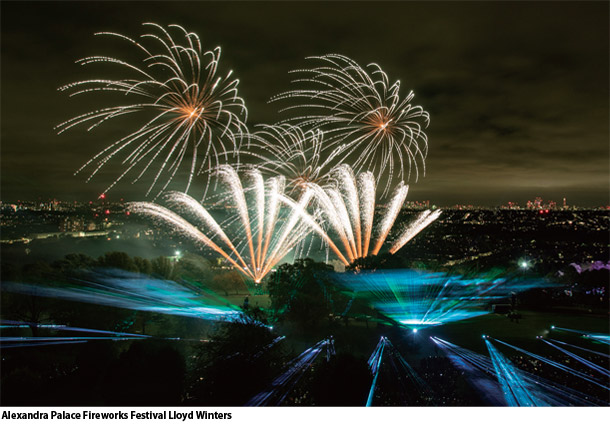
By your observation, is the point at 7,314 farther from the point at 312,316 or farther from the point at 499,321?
the point at 499,321

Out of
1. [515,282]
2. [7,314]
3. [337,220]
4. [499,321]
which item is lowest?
[7,314]

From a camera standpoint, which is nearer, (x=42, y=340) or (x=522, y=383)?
(x=522, y=383)

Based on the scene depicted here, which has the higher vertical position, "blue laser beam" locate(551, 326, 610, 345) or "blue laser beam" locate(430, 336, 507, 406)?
"blue laser beam" locate(551, 326, 610, 345)

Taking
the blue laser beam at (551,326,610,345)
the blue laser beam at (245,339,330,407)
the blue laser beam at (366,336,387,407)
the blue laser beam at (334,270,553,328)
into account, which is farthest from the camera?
the blue laser beam at (334,270,553,328)

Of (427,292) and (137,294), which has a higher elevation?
(427,292)

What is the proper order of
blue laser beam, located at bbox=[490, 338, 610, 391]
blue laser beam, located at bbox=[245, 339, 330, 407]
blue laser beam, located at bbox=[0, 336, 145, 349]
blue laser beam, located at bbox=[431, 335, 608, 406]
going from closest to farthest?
1. blue laser beam, located at bbox=[245, 339, 330, 407]
2. blue laser beam, located at bbox=[431, 335, 608, 406]
3. blue laser beam, located at bbox=[490, 338, 610, 391]
4. blue laser beam, located at bbox=[0, 336, 145, 349]

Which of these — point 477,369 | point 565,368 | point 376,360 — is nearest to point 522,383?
point 477,369

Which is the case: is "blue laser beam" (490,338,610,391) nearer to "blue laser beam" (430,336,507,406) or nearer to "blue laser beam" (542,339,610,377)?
"blue laser beam" (542,339,610,377)

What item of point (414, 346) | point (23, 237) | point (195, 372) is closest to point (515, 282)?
point (414, 346)

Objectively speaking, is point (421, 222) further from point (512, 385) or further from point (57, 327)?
point (57, 327)

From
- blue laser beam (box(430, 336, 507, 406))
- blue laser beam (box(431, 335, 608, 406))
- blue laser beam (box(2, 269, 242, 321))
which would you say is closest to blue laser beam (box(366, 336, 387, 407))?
blue laser beam (box(430, 336, 507, 406))

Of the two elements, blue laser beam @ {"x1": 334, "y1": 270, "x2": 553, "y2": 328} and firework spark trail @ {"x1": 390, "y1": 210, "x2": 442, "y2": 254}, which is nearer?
blue laser beam @ {"x1": 334, "y1": 270, "x2": 553, "y2": 328}
